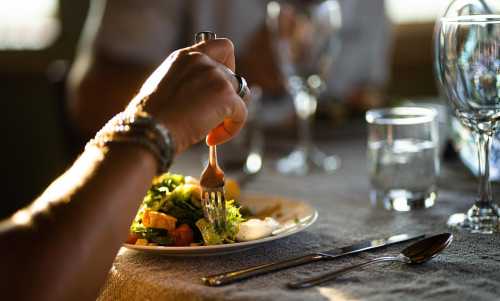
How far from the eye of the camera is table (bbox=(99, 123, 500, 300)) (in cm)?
60

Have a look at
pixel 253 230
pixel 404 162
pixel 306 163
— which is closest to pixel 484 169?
pixel 404 162

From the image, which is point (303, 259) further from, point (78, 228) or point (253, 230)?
point (78, 228)

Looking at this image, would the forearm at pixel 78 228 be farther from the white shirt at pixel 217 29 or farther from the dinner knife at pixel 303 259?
the white shirt at pixel 217 29

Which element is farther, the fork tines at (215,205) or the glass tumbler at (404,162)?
the glass tumbler at (404,162)

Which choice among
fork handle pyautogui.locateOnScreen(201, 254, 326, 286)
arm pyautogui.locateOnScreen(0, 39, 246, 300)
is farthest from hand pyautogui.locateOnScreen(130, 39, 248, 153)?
fork handle pyautogui.locateOnScreen(201, 254, 326, 286)

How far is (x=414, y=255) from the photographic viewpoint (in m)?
0.68

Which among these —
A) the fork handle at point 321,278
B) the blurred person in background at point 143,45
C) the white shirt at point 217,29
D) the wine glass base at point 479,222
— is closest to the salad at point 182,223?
the fork handle at point 321,278

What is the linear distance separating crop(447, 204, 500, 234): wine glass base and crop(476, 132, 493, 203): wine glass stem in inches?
0.4

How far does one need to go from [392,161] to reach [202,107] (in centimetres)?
38

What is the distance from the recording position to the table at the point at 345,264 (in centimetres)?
60

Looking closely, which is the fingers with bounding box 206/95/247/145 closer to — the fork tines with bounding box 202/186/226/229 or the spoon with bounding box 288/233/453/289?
the fork tines with bounding box 202/186/226/229

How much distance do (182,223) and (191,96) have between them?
147 millimetres

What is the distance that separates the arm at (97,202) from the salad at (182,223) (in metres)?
0.08

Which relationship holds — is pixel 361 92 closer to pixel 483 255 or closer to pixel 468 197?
pixel 468 197
